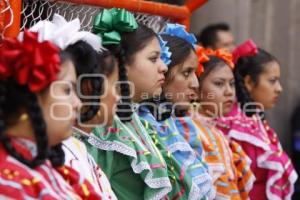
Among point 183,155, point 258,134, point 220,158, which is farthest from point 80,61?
point 258,134

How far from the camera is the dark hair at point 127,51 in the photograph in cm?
253

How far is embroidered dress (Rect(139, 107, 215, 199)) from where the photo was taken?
2.78 m

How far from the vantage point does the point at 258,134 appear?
371 cm

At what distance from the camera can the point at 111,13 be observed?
2.55m

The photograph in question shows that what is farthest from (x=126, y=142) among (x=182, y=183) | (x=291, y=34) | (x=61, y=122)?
(x=291, y=34)

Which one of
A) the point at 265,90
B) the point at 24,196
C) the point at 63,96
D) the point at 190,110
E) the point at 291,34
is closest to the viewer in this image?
the point at 24,196

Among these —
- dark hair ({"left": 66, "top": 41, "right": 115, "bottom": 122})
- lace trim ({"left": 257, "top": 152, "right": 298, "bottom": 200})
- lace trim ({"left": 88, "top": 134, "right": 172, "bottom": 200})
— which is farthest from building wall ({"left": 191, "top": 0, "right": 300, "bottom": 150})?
dark hair ({"left": 66, "top": 41, "right": 115, "bottom": 122})

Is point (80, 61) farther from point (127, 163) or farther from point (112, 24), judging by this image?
point (127, 163)

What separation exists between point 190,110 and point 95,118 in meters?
1.02

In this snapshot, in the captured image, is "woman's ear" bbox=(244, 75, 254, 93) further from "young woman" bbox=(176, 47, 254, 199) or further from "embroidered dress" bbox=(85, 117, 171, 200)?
"embroidered dress" bbox=(85, 117, 171, 200)

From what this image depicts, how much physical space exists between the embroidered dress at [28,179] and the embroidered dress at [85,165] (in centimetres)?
16

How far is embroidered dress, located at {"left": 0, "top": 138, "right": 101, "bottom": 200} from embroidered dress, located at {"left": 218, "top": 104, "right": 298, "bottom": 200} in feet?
5.99

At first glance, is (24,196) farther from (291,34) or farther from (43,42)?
(291,34)

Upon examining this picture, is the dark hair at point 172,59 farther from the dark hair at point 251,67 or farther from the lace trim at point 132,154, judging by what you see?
the dark hair at point 251,67
